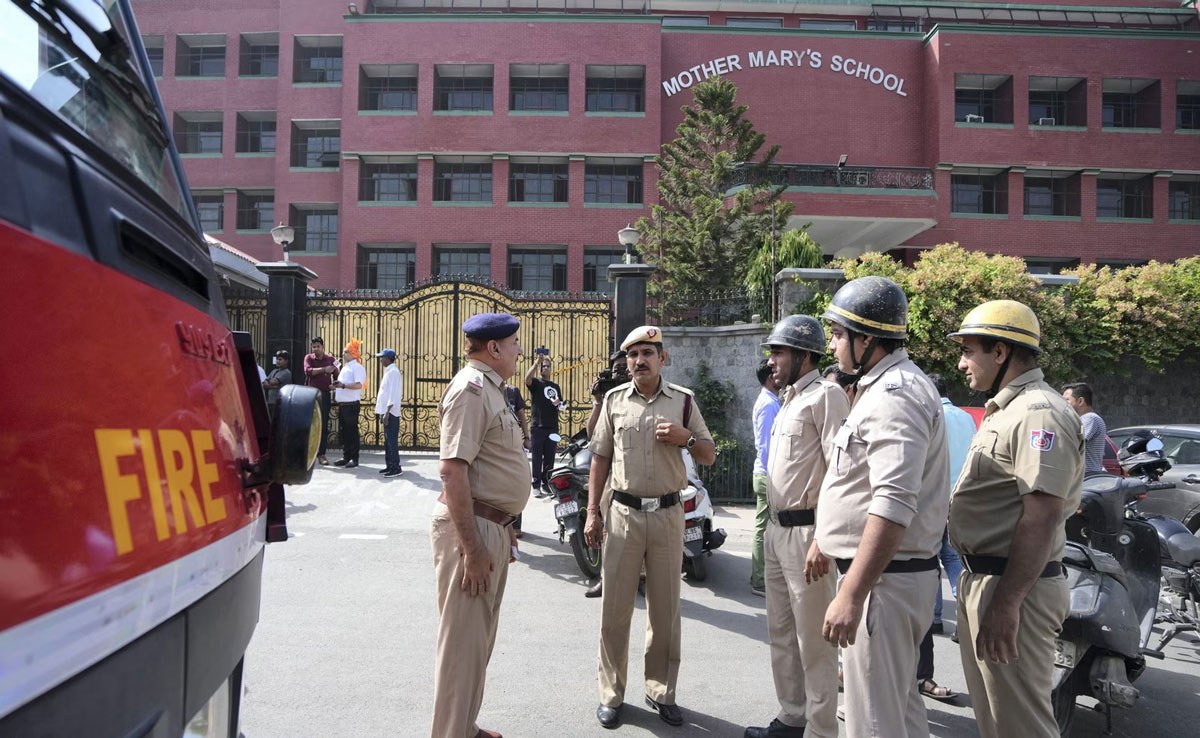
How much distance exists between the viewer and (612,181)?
24.7 m

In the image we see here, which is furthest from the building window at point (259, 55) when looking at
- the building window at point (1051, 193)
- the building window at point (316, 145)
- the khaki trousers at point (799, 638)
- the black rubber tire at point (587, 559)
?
the khaki trousers at point (799, 638)

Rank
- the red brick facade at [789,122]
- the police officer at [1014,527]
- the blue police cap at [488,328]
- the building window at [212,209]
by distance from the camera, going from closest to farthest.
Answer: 1. the police officer at [1014,527]
2. the blue police cap at [488,328]
3. the red brick facade at [789,122]
4. the building window at [212,209]

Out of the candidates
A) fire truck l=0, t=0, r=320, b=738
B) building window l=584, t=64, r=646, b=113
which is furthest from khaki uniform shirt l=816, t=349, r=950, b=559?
building window l=584, t=64, r=646, b=113

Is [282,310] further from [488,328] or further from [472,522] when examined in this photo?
[472,522]

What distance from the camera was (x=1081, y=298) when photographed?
1119 cm

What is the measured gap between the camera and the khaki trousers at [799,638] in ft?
10.8

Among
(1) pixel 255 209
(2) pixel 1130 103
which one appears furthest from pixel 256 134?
(2) pixel 1130 103

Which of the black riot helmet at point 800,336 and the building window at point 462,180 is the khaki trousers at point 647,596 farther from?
the building window at point 462,180

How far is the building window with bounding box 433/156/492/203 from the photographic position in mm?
24797

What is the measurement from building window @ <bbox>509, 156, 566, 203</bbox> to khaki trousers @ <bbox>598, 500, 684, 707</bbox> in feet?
71.1

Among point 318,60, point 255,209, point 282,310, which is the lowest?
point 282,310

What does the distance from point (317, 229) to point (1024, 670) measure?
27348mm

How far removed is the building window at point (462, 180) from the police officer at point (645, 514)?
21666 millimetres

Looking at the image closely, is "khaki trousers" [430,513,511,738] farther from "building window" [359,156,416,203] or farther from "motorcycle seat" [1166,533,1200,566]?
"building window" [359,156,416,203]
